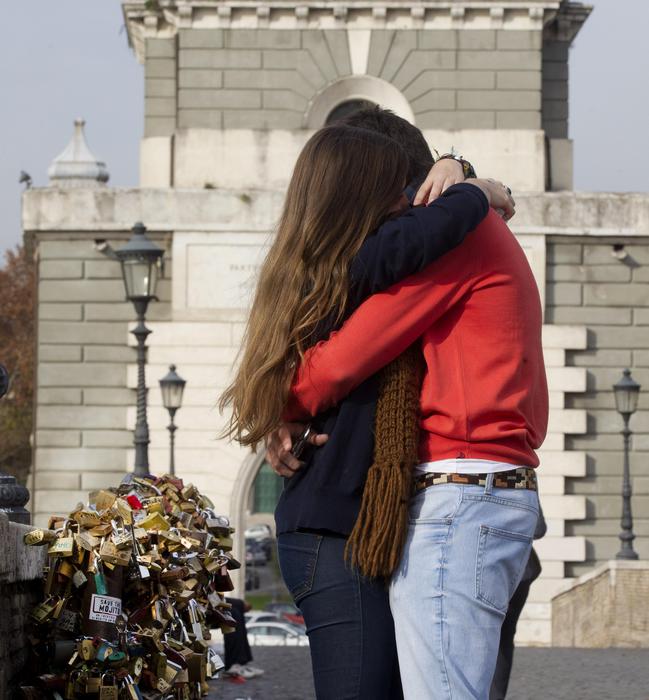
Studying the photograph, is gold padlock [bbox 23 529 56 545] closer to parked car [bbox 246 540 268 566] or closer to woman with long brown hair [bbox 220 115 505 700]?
woman with long brown hair [bbox 220 115 505 700]

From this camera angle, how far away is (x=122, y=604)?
6.19m

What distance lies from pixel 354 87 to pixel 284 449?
834 inches

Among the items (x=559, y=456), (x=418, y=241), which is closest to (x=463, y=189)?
(x=418, y=241)

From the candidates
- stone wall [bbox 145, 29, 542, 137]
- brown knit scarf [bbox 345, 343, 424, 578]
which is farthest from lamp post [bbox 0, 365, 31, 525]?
stone wall [bbox 145, 29, 542, 137]

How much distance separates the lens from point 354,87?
24.4 metres

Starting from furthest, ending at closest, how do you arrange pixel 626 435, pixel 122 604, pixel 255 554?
pixel 255 554
pixel 626 435
pixel 122 604

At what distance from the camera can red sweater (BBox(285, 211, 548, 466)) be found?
3.52 m

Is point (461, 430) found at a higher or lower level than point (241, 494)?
higher

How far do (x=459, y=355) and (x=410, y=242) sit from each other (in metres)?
0.26

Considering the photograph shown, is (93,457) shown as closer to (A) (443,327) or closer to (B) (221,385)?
(B) (221,385)

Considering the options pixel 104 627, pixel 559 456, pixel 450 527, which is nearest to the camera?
pixel 450 527

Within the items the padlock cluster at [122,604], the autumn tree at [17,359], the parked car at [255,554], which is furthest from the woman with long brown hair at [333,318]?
the parked car at [255,554]

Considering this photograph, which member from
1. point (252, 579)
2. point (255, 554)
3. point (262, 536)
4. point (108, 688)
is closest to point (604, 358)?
point (108, 688)

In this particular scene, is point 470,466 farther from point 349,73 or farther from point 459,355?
point 349,73
